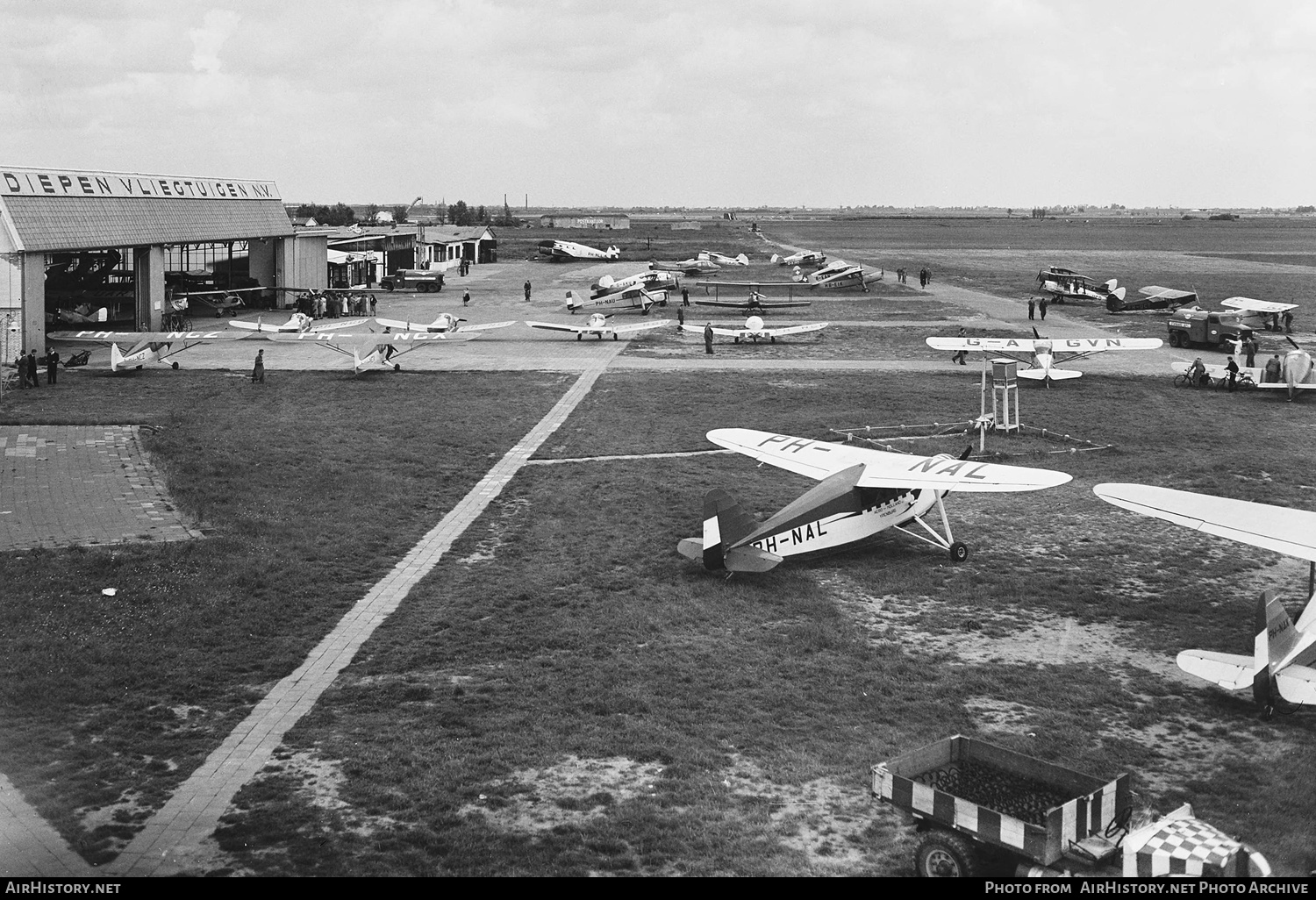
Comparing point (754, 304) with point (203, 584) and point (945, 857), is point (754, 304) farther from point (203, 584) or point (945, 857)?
point (945, 857)

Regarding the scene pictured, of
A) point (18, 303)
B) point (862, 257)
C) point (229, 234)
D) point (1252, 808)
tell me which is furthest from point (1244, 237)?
point (1252, 808)

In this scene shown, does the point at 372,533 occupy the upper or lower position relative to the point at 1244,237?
lower

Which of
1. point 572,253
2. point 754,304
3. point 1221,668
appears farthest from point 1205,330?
point 572,253

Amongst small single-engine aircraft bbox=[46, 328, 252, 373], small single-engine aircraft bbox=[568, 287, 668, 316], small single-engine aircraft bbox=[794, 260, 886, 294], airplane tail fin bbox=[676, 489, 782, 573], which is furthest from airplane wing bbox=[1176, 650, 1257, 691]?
small single-engine aircraft bbox=[794, 260, 886, 294]

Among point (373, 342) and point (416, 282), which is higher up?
point (416, 282)

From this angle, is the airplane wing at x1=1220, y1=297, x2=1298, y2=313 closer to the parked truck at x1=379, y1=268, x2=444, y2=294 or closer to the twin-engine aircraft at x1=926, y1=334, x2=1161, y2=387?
the twin-engine aircraft at x1=926, y1=334, x2=1161, y2=387
